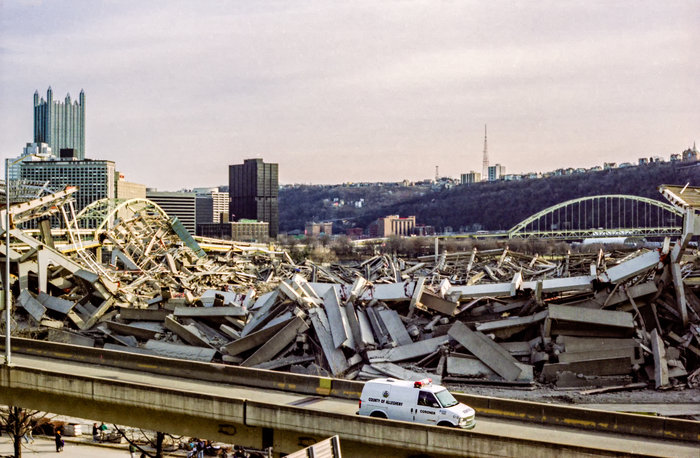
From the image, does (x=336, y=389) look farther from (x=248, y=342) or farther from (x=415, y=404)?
(x=248, y=342)

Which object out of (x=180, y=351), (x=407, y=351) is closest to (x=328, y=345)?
(x=407, y=351)

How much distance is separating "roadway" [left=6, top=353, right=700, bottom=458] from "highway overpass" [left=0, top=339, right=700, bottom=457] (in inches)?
0.9

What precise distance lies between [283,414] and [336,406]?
1.51 m

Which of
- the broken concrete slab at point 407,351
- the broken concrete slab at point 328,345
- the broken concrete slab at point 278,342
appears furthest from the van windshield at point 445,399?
the broken concrete slab at point 278,342

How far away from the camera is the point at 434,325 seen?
27.3 metres

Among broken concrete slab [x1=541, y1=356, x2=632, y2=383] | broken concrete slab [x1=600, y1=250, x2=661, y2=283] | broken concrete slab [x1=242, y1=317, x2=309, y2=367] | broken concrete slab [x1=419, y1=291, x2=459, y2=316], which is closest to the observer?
broken concrete slab [x1=541, y1=356, x2=632, y2=383]

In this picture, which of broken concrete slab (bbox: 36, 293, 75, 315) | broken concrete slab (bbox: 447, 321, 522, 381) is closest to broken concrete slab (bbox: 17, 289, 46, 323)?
broken concrete slab (bbox: 36, 293, 75, 315)

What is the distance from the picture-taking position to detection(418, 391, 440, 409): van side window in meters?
14.9

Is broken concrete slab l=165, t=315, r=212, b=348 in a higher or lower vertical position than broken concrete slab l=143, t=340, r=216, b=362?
higher

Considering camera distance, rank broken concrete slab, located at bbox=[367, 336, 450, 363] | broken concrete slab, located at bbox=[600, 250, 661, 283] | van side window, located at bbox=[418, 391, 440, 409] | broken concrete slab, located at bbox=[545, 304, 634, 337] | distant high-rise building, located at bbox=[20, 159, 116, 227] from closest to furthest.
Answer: van side window, located at bbox=[418, 391, 440, 409]
broken concrete slab, located at bbox=[545, 304, 634, 337]
broken concrete slab, located at bbox=[367, 336, 450, 363]
broken concrete slab, located at bbox=[600, 250, 661, 283]
distant high-rise building, located at bbox=[20, 159, 116, 227]

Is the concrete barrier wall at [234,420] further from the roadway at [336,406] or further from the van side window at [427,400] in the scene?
the van side window at [427,400]

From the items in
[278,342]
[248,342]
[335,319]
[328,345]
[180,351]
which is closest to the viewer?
[328,345]

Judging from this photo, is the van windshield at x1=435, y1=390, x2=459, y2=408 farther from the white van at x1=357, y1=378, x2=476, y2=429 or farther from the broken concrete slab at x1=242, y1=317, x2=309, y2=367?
the broken concrete slab at x1=242, y1=317, x2=309, y2=367

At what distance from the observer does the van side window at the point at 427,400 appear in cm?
1493
